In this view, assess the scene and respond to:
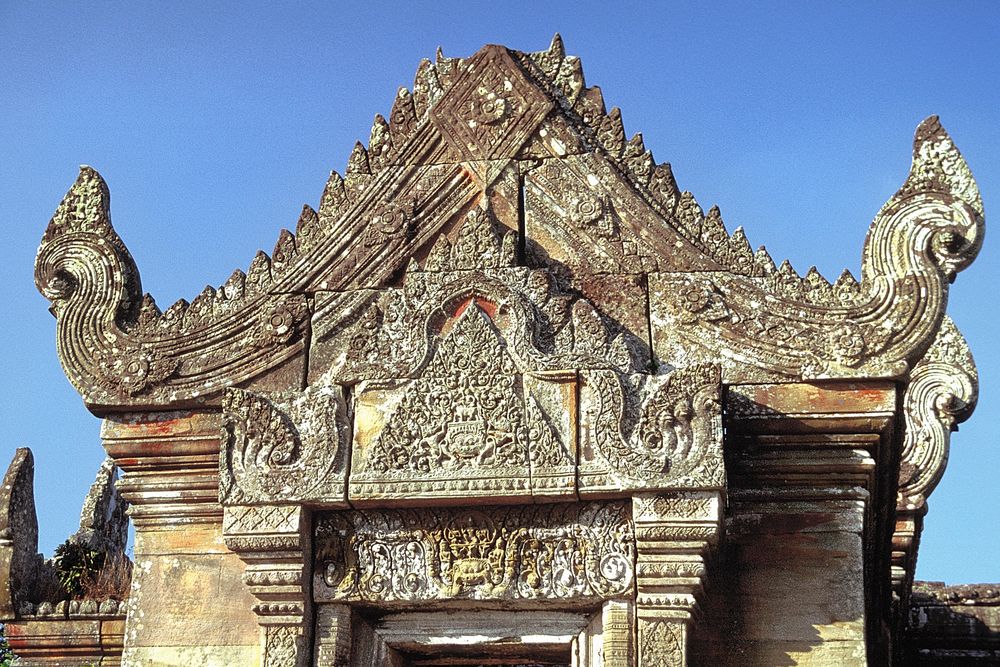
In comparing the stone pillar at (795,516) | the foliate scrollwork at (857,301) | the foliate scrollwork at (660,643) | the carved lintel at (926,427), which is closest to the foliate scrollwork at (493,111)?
the foliate scrollwork at (857,301)

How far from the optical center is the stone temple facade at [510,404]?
8.73 meters

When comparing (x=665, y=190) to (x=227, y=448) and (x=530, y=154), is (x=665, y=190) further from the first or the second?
(x=227, y=448)

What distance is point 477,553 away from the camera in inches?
352

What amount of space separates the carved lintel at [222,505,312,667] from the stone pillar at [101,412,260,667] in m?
0.50

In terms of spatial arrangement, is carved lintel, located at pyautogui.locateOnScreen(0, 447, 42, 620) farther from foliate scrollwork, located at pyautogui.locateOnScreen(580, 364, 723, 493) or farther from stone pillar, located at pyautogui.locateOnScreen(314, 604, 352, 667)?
foliate scrollwork, located at pyautogui.locateOnScreen(580, 364, 723, 493)

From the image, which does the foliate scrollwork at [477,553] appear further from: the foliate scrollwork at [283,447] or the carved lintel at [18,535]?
the carved lintel at [18,535]

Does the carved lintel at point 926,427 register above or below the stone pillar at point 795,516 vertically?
above

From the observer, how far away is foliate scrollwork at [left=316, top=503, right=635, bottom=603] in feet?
28.8

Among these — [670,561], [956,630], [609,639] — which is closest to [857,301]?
[670,561]

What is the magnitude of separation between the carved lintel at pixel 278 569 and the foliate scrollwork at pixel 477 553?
0.63 feet

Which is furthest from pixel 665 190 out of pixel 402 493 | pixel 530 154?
pixel 402 493

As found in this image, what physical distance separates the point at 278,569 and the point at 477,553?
1113 mm

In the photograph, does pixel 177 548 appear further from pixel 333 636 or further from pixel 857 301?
pixel 857 301

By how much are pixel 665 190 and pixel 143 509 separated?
3719 millimetres
